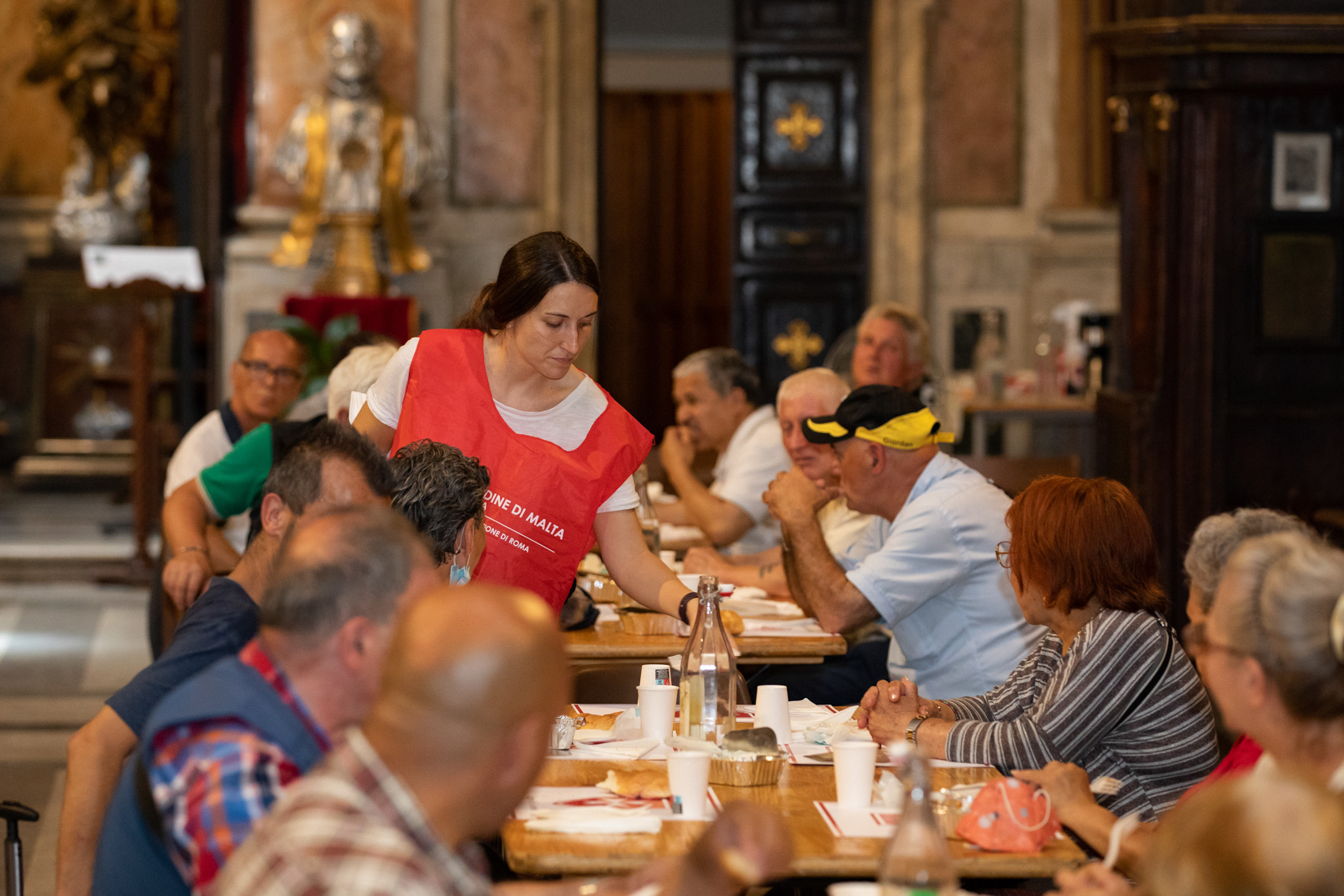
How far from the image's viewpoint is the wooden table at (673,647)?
374 cm

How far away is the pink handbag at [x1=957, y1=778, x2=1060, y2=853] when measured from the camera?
88.7 inches

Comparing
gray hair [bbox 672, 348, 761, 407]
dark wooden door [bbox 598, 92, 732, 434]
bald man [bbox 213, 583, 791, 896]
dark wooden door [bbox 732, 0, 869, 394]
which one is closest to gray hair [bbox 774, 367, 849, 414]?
gray hair [bbox 672, 348, 761, 407]

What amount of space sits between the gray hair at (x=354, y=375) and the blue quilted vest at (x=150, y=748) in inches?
95.3

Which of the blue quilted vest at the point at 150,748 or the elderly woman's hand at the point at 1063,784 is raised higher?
the blue quilted vest at the point at 150,748

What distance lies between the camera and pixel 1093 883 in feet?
6.57

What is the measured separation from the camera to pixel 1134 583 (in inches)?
108

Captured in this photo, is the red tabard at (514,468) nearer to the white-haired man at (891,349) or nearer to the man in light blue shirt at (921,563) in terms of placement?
the man in light blue shirt at (921,563)

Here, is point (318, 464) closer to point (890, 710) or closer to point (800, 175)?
point (890, 710)

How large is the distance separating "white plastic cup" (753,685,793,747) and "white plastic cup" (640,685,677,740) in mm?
159

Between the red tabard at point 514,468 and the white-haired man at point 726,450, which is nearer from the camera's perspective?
the red tabard at point 514,468

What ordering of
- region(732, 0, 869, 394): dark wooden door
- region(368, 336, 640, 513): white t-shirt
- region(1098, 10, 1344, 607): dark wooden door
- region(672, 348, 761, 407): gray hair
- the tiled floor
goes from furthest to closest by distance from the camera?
1. region(732, 0, 869, 394): dark wooden door
2. region(1098, 10, 1344, 607): dark wooden door
3. region(672, 348, 761, 407): gray hair
4. the tiled floor
5. region(368, 336, 640, 513): white t-shirt

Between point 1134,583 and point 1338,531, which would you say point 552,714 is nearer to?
point 1134,583

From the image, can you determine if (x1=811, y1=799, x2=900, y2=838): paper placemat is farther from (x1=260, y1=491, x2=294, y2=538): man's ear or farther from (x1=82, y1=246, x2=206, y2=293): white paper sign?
(x1=82, y1=246, x2=206, y2=293): white paper sign

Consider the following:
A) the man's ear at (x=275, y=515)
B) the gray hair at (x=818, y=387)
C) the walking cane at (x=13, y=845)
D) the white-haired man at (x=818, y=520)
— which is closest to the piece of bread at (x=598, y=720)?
the man's ear at (x=275, y=515)
